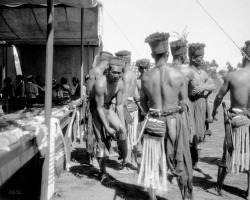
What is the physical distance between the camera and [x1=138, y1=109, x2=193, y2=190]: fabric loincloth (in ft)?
13.1

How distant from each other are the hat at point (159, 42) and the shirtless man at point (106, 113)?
0.86 m

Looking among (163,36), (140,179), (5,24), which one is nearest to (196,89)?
(163,36)

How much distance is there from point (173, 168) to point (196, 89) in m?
1.93

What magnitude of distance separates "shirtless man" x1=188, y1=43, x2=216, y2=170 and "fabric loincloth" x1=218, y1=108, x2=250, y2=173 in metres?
1.16

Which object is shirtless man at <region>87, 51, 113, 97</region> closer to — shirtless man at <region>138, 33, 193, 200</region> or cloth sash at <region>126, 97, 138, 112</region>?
cloth sash at <region>126, 97, 138, 112</region>

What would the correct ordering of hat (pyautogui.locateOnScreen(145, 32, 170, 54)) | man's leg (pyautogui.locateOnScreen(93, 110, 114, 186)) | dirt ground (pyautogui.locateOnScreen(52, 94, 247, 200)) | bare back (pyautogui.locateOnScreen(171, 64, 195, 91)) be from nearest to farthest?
hat (pyautogui.locateOnScreen(145, 32, 170, 54)) < dirt ground (pyautogui.locateOnScreen(52, 94, 247, 200)) < man's leg (pyautogui.locateOnScreen(93, 110, 114, 186)) < bare back (pyautogui.locateOnScreen(171, 64, 195, 91))

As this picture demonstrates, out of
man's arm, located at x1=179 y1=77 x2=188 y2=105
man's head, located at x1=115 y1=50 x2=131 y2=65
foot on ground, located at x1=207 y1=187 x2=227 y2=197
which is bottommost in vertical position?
foot on ground, located at x1=207 y1=187 x2=227 y2=197

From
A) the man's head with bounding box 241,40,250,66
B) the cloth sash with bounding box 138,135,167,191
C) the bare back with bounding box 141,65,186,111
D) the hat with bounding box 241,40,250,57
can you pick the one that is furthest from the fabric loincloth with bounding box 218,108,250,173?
the cloth sash with bounding box 138,135,167,191

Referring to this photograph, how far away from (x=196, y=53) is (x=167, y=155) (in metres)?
2.14

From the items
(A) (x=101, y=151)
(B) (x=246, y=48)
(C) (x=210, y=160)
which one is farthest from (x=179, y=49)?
(C) (x=210, y=160)

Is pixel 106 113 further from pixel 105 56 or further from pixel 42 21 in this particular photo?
pixel 42 21

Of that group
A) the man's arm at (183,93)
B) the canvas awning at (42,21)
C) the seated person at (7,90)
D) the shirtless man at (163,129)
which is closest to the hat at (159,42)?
the shirtless man at (163,129)

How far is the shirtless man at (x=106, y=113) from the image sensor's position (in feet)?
16.4

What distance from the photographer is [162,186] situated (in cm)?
398
